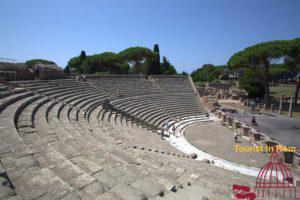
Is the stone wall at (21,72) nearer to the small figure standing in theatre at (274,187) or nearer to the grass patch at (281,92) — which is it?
the small figure standing in theatre at (274,187)

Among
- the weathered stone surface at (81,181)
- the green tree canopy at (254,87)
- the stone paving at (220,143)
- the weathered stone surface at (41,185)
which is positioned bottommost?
the stone paving at (220,143)

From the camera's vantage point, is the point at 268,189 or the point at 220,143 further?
the point at 220,143

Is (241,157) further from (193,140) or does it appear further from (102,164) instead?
(102,164)

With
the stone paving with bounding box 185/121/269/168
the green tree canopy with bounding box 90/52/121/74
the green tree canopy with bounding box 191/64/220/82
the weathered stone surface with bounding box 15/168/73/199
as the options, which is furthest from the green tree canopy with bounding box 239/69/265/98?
the weathered stone surface with bounding box 15/168/73/199

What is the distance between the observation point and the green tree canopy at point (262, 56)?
26.8 m

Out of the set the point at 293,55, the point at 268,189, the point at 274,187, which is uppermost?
the point at 293,55

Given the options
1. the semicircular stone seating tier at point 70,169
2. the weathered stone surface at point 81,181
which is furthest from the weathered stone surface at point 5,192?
the weathered stone surface at point 81,181

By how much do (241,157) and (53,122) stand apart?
10783 mm

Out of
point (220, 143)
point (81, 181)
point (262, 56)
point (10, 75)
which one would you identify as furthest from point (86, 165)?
point (262, 56)

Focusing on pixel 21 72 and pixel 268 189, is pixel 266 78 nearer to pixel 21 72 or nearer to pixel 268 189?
pixel 268 189

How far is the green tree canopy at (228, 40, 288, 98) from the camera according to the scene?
1056 inches

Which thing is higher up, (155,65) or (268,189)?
(155,65)

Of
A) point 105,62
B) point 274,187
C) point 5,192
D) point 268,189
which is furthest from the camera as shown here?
point 105,62

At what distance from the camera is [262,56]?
27859 millimetres
